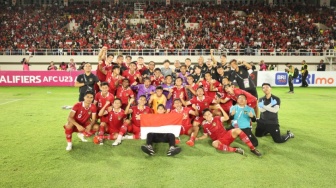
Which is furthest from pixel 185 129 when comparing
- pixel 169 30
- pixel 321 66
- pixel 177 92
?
pixel 169 30

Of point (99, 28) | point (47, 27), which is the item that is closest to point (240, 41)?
point (99, 28)

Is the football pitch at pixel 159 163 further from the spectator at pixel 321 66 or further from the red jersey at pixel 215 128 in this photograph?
the spectator at pixel 321 66

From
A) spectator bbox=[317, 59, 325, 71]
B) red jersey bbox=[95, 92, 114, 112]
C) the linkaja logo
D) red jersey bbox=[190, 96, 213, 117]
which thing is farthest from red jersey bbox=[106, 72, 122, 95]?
spectator bbox=[317, 59, 325, 71]

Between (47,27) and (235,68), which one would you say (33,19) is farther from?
(235,68)

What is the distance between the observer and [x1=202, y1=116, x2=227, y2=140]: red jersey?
6828 millimetres

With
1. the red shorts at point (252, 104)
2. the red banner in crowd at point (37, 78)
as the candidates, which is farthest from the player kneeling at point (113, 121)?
the red banner in crowd at point (37, 78)

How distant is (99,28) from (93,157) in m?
31.0

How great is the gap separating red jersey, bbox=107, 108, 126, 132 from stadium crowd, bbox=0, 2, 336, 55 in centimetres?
2257

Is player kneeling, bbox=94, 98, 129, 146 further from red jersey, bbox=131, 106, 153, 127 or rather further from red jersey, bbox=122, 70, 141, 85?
red jersey, bbox=122, 70, 141, 85

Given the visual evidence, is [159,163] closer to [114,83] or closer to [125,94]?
[125,94]

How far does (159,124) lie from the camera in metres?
7.05

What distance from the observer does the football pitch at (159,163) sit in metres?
4.71

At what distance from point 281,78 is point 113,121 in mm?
17995

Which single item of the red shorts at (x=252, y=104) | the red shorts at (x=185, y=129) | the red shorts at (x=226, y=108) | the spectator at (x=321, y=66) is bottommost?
the red shorts at (x=185, y=129)
